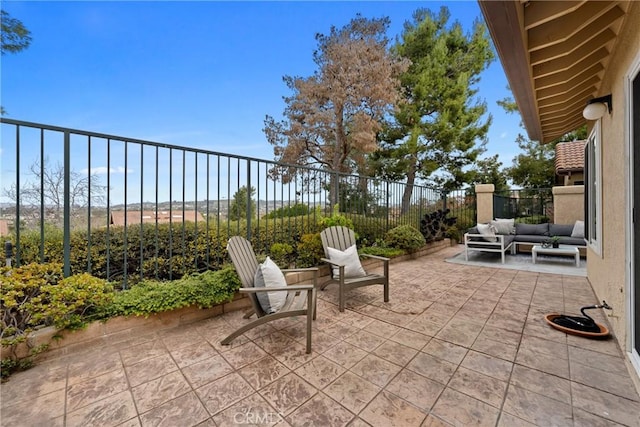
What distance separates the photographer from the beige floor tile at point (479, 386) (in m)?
1.61

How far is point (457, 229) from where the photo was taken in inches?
354

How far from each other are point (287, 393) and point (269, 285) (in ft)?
3.01

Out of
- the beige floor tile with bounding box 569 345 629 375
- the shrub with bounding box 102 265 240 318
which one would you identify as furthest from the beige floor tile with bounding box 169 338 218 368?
the beige floor tile with bounding box 569 345 629 375

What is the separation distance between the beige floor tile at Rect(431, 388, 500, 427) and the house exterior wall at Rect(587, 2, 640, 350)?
4.84 ft

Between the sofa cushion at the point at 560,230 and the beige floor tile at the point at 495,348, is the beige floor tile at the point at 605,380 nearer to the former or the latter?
the beige floor tile at the point at 495,348

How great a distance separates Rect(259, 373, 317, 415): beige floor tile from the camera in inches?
61.6

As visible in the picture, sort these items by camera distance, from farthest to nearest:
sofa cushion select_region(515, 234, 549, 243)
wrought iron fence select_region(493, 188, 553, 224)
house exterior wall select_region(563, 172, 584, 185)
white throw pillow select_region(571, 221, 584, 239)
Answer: house exterior wall select_region(563, 172, 584, 185), wrought iron fence select_region(493, 188, 553, 224), sofa cushion select_region(515, 234, 549, 243), white throw pillow select_region(571, 221, 584, 239)

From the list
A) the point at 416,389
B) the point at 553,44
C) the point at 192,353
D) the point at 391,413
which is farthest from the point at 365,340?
the point at 553,44

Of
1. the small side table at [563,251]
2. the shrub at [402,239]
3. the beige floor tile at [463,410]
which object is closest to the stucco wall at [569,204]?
the small side table at [563,251]

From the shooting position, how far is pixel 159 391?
1.69 m

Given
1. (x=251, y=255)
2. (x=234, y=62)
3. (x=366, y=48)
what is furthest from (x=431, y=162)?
(x=251, y=255)

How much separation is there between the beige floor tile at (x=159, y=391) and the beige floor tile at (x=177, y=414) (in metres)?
0.06

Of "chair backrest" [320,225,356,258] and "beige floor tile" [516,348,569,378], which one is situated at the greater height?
"chair backrest" [320,225,356,258]

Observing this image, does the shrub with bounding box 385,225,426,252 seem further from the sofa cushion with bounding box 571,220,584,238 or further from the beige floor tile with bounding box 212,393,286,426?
the beige floor tile with bounding box 212,393,286,426
